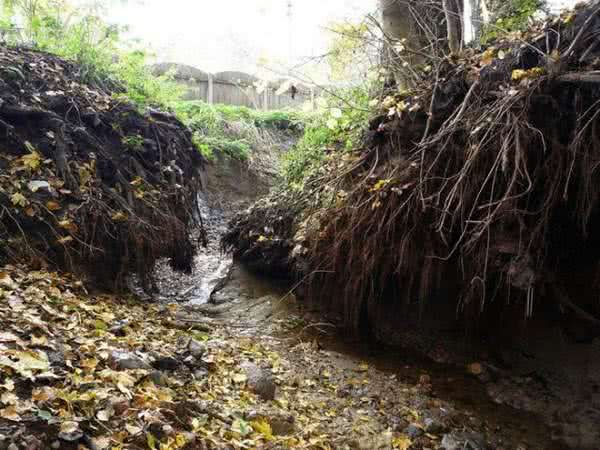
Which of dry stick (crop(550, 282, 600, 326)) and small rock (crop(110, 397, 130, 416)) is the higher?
dry stick (crop(550, 282, 600, 326))

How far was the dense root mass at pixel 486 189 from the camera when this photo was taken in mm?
3254

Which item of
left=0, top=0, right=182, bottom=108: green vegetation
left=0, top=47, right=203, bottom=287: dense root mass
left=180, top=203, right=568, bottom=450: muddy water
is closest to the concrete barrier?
left=0, top=0, right=182, bottom=108: green vegetation

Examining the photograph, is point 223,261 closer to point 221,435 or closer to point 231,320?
point 231,320

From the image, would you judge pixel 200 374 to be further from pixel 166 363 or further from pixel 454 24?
pixel 454 24

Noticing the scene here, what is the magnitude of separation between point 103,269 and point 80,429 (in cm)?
329

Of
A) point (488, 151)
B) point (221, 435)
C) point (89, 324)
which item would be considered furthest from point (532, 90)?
point (89, 324)

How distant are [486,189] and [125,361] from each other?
9.42ft

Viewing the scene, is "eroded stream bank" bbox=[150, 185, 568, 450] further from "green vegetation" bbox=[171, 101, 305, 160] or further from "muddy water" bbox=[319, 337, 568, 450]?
"green vegetation" bbox=[171, 101, 305, 160]

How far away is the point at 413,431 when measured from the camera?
10.9ft

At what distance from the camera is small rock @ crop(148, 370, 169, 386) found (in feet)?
8.92

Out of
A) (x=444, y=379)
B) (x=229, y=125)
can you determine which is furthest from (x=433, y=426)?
(x=229, y=125)

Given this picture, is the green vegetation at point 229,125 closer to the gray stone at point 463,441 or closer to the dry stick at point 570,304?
the dry stick at point 570,304

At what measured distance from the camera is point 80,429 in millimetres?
1959

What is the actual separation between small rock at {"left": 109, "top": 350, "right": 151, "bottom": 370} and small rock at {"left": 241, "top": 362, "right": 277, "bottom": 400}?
84cm
